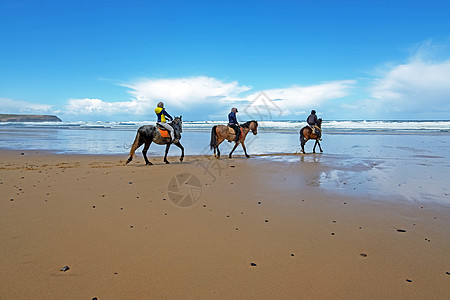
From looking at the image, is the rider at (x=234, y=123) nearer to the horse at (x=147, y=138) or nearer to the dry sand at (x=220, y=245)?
the horse at (x=147, y=138)

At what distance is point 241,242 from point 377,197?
11.8ft

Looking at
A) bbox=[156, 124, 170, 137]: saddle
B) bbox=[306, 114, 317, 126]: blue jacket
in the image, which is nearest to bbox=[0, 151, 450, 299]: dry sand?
bbox=[156, 124, 170, 137]: saddle

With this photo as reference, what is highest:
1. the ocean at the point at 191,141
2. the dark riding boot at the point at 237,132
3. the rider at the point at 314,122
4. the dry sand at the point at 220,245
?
the rider at the point at 314,122

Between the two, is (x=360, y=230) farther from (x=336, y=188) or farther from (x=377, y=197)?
(x=336, y=188)

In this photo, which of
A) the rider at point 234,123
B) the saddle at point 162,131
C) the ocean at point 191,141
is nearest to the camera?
the saddle at point 162,131

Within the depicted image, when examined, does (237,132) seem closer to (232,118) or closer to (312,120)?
(232,118)

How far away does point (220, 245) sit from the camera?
3285 mm

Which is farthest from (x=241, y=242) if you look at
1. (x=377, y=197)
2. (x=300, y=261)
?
(x=377, y=197)

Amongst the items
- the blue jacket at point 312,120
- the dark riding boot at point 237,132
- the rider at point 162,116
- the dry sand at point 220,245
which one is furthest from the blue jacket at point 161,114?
the blue jacket at point 312,120

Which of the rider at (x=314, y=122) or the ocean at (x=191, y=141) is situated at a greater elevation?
the rider at (x=314, y=122)

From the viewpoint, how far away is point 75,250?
309 centimetres

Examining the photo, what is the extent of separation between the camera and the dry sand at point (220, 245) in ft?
8.02

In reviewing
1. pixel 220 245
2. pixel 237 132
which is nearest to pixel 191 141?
pixel 237 132

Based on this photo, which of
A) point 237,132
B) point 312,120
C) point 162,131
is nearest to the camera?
point 162,131
